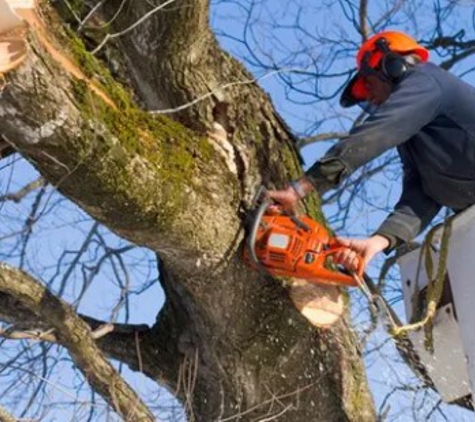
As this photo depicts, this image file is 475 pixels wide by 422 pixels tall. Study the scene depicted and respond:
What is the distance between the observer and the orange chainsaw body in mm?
3062

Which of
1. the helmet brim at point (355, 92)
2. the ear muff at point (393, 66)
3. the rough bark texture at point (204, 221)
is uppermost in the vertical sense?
the helmet brim at point (355, 92)

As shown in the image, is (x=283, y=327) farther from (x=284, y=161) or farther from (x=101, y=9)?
(x=101, y=9)

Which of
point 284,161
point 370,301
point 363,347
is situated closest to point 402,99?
point 284,161

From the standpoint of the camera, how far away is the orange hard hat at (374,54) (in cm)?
344

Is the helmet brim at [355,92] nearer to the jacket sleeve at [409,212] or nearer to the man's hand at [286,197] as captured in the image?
the jacket sleeve at [409,212]

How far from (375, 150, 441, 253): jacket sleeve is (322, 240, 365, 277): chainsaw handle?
8.4 inches

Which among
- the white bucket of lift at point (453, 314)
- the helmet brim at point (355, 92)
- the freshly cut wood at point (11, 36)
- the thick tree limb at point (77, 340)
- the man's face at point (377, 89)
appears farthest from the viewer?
the helmet brim at point (355, 92)

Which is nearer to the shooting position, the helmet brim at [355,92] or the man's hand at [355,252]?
the man's hand at [355,252]

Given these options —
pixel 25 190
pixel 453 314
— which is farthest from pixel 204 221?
pixel 25 190

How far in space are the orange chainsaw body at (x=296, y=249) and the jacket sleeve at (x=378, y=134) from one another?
15cm

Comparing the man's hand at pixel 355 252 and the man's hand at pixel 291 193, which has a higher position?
the man's hand at pixel 291 193

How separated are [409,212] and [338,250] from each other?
0.45m

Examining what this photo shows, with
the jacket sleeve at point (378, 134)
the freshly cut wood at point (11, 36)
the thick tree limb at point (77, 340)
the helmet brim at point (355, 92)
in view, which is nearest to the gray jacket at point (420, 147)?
the jacket sleeve at point (378, 134)

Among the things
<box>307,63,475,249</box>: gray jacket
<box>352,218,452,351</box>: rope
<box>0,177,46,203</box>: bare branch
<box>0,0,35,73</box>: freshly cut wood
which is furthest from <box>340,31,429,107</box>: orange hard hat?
<box>0,0,35,73</box>: freshly cut wood
